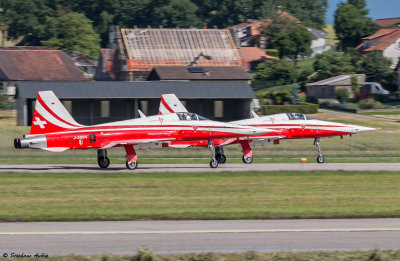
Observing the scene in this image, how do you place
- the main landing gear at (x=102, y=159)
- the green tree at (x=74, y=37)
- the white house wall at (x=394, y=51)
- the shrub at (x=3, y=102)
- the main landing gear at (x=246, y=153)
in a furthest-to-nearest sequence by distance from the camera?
the green tree at (x=74, y=37)
the white house wall at (x=394, y=51)
the shrub at (x=3, y=102)
the main landing gear at (x=246, y=153)
the main landing gear at (x=102, y=159)

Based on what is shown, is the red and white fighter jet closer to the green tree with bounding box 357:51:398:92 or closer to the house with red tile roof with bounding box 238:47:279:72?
the green tree with bounding box 357:51:398:92

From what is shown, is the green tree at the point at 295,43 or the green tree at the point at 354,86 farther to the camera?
the green tree at the point at 295,43

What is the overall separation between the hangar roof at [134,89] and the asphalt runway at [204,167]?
28571 millimetres

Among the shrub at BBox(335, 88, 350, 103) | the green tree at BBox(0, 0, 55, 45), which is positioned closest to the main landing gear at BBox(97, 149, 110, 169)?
the shrub at BBox(335, 88, 350, 103)

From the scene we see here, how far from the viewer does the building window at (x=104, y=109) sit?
65.1 metres

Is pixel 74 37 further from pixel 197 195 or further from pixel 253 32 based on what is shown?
pixel 197 195

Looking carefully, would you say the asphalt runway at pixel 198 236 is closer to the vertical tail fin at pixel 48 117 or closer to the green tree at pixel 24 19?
the vertical tail fin at pixel 48 117

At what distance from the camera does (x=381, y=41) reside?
128 metres

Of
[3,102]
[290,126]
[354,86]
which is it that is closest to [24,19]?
[3,102]

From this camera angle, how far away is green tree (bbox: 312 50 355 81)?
108 meters

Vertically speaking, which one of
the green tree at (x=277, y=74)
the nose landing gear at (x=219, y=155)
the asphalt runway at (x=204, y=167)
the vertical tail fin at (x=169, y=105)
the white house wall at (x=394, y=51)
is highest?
the white house wall at (x=394, y=51)

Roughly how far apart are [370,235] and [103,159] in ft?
63.0

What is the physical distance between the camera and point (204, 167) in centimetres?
3400

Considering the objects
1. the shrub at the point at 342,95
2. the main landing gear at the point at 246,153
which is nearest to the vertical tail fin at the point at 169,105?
the main landing gear at the point at 246,153
